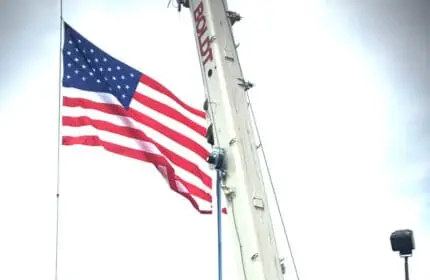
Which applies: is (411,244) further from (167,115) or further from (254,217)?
(167,115)

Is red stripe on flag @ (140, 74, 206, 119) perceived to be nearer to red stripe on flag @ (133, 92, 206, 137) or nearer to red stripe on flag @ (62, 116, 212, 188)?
red stripe on flag @ (133, 92, 206, 137)

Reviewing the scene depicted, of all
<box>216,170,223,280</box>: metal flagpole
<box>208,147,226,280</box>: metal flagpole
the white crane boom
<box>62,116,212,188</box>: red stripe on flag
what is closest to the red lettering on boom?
the white crane boom

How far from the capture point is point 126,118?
8891mm

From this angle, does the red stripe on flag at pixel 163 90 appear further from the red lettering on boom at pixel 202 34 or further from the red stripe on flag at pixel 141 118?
the red lettering on boom at pixel 202 34

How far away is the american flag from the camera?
28.2 feet

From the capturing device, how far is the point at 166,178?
8.70m

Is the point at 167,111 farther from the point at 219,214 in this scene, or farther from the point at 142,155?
the point at 219,214

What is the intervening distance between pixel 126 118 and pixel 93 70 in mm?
894

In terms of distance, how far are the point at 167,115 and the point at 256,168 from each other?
303 cm

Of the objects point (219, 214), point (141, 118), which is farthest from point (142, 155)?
point (219, 214)

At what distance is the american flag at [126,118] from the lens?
8594mm

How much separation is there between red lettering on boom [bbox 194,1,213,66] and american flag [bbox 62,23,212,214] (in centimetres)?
175

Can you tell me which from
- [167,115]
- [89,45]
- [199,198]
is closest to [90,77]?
[89,45]

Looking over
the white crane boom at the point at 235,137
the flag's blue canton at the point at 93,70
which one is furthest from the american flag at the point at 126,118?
the white crane boom at the point at 235,137
